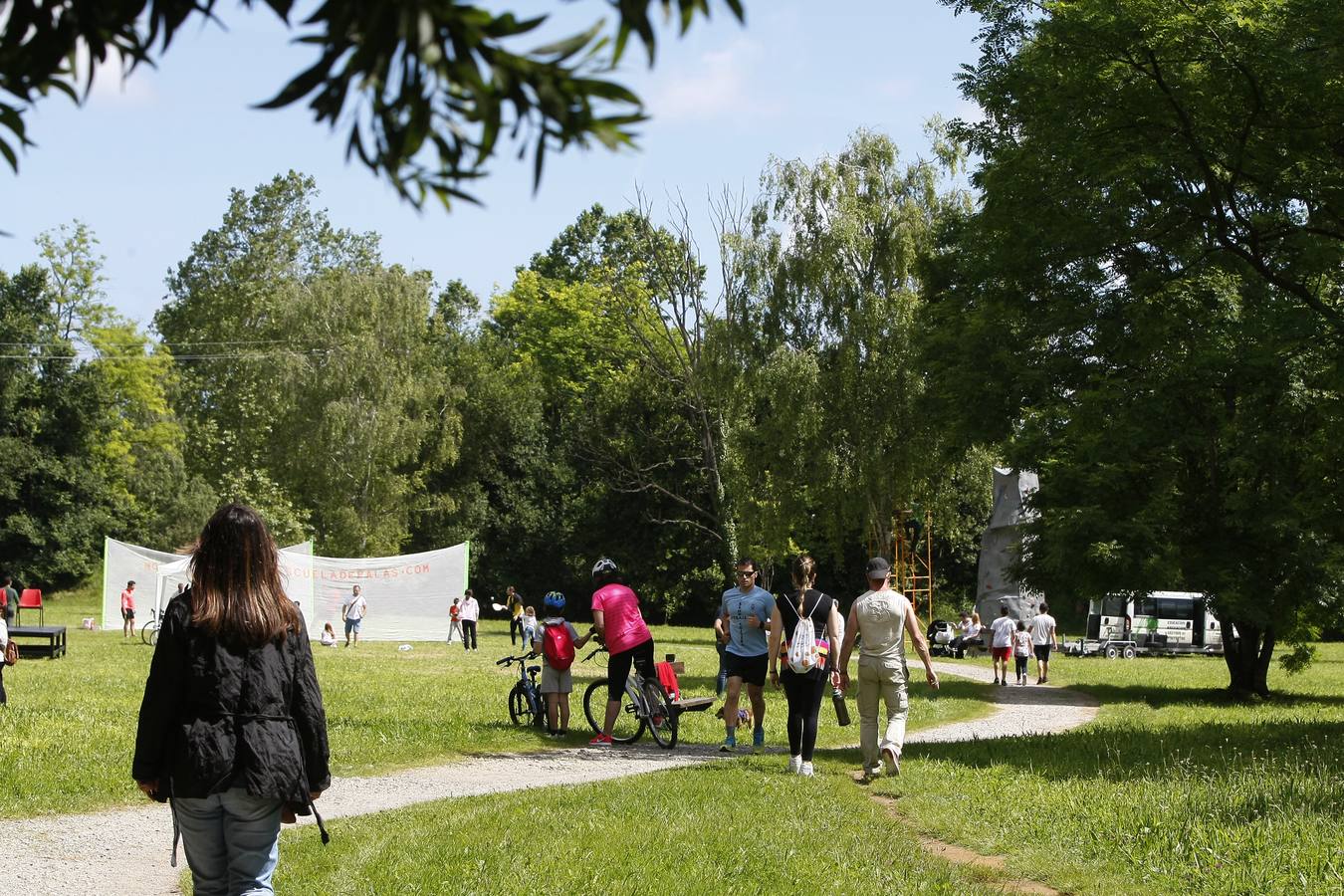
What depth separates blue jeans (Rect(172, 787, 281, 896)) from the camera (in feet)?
16.0

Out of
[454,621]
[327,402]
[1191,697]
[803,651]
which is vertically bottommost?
[1191,697]

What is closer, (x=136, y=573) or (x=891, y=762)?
(x=891, y=762)

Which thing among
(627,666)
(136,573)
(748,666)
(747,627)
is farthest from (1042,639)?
(136,573)

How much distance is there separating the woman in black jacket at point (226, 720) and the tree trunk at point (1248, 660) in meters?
24.2

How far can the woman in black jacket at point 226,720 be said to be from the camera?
15.9 feet

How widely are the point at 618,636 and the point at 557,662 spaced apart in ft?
3.88

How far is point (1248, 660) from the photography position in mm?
26438

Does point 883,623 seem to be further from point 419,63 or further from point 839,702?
point 419,63

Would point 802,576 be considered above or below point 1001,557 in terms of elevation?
below

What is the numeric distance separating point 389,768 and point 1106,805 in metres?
6.21

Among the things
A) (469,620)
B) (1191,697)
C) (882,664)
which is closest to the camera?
(882,664)

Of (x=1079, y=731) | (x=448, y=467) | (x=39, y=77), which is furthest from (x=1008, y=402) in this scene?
(x=448, y=467)

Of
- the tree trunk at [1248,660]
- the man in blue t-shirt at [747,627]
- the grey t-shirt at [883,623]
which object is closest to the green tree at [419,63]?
the grey t-shirt at [883,623]

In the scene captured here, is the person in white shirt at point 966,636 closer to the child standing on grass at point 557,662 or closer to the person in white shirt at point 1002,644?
the person in white shirt at point 1002,644
